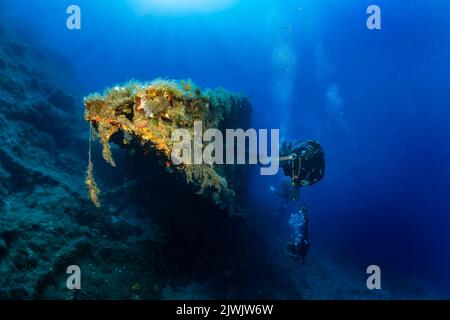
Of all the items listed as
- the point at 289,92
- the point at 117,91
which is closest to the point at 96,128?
the point at 117,91

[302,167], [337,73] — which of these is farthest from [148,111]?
[337,73]

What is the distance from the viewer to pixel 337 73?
85.9m

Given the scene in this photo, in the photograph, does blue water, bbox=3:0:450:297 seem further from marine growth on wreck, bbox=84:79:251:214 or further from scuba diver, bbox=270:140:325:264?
marine growth on wreck, bbox=84:79:251:214

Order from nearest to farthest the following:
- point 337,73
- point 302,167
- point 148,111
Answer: point 148,111
point 302,167
point 337,73

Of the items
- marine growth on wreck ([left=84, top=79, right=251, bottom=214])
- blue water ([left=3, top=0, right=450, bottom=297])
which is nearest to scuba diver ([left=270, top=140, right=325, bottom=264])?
marine growth on wreck ([left=84, top=79, right=251, bottom=214])

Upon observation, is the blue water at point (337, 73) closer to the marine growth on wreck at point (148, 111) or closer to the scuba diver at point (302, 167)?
the scuba diver at point (302, 167)

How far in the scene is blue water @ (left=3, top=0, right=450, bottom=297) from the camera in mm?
50500

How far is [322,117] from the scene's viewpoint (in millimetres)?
86250

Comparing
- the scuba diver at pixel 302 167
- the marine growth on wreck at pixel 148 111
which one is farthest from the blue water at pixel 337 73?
the marine growth on wreck at pixel 148 111

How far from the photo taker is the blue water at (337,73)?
50.5 m

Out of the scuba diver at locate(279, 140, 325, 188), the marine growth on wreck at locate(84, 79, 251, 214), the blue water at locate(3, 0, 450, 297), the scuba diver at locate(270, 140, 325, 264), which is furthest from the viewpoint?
the blue water at locate(3, 0, 450, 297)

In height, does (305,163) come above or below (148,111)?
below

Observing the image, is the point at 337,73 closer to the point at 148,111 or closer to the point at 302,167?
the point at 302,167
